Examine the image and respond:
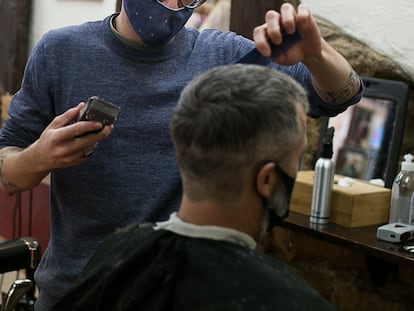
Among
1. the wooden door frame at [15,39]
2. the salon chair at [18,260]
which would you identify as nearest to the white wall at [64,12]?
the wooden door frame at [15,39]

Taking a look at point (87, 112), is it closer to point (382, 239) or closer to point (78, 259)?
point (78, 259)

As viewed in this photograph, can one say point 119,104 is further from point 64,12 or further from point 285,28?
point 64,12

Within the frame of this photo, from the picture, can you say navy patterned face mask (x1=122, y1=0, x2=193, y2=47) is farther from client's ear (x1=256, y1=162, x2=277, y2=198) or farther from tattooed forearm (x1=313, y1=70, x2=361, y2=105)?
client's ear (x1=256, y1=162, x2=277, y2=198)

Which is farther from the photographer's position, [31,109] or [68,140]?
[31,109]

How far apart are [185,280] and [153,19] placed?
2.30ft

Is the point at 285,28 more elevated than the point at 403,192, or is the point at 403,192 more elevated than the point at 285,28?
the point at 285,28

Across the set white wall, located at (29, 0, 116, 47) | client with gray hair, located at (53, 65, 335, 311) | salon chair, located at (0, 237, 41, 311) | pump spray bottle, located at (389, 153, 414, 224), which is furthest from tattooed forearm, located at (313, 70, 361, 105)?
white wall, located at (29, 0, 116, 47)

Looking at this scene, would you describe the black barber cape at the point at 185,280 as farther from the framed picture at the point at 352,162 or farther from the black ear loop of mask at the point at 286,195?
the framed picture at the point at 352,162

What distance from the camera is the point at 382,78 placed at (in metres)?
2.43

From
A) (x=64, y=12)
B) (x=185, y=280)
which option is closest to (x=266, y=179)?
(x=185, y=280)

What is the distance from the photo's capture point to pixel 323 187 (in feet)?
7.43

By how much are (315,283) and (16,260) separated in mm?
1130

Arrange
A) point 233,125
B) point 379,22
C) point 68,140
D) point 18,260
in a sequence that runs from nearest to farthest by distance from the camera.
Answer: point 233,125 → point 68,140 → point 18,260 → point 379,22

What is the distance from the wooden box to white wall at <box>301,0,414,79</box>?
1.41 ft
